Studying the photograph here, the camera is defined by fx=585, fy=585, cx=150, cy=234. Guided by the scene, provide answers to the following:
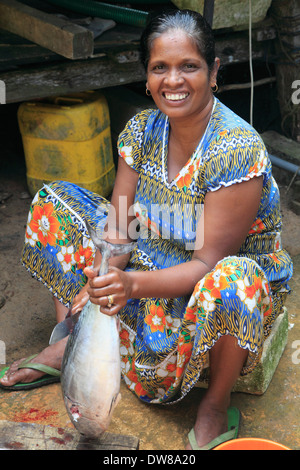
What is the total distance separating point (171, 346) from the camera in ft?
7.04

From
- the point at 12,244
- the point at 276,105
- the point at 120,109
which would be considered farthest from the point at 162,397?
the point at 276,105

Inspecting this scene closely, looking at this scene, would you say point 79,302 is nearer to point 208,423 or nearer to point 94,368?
point 94,368

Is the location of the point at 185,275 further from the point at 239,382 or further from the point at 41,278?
the point at 41,278

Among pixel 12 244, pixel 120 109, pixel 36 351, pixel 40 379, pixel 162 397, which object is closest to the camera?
pixel 162 397

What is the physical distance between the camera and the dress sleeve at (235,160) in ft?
6.63

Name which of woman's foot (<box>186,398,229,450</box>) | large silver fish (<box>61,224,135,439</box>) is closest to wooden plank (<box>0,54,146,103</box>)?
large silver fish (<box>61,224,135,439</box>)

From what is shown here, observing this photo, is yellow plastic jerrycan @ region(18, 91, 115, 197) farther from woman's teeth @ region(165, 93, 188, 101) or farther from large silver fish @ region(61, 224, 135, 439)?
large silver fish @ region(61, 224, 135, 439)

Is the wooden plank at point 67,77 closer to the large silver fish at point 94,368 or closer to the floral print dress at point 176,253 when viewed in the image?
the floral print dress at point 176,253

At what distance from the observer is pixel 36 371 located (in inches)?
98.1

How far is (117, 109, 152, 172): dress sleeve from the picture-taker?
7.70ft

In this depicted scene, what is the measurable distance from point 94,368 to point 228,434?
0.72m

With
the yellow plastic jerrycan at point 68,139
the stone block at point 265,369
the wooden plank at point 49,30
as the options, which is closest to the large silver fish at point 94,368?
the stone block at point 265,369

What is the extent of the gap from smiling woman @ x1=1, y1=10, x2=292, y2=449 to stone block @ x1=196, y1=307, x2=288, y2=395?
153mm

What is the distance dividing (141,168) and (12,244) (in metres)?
1.63
